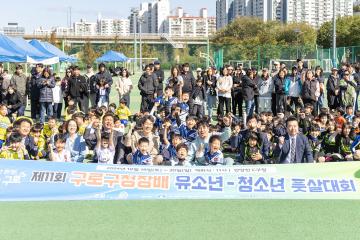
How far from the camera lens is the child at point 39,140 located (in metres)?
8.96

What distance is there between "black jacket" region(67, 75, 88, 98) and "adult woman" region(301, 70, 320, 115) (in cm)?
553

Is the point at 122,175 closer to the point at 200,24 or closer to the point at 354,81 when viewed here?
the point at 354,81

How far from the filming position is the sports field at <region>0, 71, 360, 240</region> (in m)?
5.33

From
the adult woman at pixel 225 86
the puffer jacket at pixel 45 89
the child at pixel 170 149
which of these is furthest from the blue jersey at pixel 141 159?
the puffer jacket at pixel 45 89

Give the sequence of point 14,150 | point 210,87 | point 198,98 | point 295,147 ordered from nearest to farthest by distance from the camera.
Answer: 1. point 295,147
2. point 14,150
3. point 198,98
4. point 210,87

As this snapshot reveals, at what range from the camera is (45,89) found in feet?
46.1

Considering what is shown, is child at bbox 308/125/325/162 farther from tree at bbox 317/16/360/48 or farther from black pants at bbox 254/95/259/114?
tree at bbox 317/16/360/48

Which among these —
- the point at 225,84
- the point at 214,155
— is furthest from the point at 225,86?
the point at 214,155

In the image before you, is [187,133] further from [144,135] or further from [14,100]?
[14,100]

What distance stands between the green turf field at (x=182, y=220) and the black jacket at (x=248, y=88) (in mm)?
7710

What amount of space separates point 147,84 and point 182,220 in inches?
324

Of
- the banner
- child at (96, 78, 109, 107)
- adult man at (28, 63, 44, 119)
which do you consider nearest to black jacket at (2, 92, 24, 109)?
adult man at (28, 63, 44, 119)

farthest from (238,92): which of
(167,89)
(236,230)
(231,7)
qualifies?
(231,7)

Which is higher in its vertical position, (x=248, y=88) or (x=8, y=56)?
(x=8, y=56)
